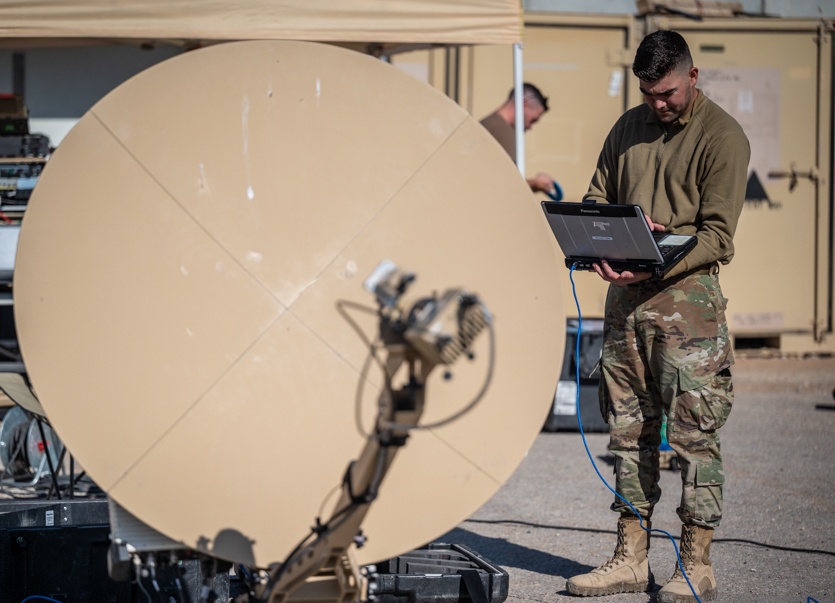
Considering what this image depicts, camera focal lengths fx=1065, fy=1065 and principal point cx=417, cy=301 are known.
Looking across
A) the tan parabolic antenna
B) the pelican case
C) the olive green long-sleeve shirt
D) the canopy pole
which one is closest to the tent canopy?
the canopy pole

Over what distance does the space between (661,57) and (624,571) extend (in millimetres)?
1777

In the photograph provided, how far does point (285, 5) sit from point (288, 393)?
3529 millimetres

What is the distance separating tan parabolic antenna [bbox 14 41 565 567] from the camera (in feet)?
8.70

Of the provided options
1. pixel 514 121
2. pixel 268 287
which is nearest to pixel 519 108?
pixel 514 121

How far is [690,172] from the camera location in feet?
12.0

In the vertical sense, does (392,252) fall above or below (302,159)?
below

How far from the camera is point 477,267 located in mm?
2875

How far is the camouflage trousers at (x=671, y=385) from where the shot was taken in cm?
363

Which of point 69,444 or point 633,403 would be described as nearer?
point 69,444

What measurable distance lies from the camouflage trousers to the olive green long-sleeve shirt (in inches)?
6.0

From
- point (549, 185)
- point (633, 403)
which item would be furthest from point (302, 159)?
point (549, 185)

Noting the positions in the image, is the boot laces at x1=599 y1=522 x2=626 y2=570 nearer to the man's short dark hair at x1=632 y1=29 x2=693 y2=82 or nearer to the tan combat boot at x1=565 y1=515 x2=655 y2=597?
the tan combat boot at x1=565 y1=515 x2=655 y2=597

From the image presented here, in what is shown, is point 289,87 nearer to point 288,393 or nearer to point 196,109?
point 196,109

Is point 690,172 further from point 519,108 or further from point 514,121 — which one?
point 514,121
